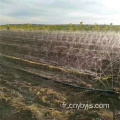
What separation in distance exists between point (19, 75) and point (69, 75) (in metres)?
1.49

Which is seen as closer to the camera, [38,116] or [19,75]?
[38,116]

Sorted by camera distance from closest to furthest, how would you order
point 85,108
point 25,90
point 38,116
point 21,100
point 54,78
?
1. point 38,116
2. point 85,108
3. point 21,100
4. point 25,90
5. point 54,78

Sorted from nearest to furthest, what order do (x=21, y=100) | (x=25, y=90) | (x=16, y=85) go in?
(x=21, y=100) < (x=25, y=90) < (x=16, y=85)

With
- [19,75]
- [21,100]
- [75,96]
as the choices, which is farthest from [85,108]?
[19,75]

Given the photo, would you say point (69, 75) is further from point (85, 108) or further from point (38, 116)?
point (38, 116)

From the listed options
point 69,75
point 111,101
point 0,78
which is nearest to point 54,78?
point 69,75

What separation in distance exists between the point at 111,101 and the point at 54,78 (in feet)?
6.44

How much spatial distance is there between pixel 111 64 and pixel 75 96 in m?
3.27

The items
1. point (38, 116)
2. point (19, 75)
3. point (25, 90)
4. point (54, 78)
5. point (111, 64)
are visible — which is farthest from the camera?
point (111, 64)

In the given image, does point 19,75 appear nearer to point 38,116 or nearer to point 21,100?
point 21,100

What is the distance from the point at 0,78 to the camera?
587 centimetres

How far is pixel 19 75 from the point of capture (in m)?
6.08

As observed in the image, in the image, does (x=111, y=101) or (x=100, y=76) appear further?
(x=100, y=76)

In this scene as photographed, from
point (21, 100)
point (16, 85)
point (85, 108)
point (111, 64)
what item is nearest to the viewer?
point (85, 108)
